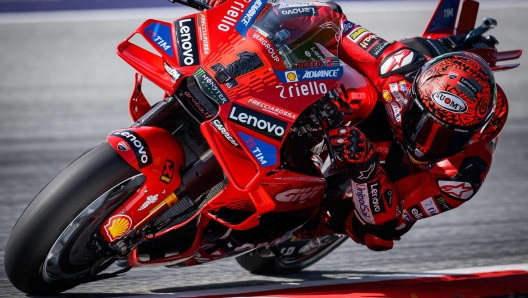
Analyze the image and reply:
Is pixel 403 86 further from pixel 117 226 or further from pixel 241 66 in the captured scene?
pixel 117 226

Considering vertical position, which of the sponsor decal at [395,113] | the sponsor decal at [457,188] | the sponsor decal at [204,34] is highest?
the sponsor decal at [204,34]

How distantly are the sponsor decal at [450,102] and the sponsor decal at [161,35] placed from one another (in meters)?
1.13

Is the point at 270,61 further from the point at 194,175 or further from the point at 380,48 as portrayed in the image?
the point at 380,48

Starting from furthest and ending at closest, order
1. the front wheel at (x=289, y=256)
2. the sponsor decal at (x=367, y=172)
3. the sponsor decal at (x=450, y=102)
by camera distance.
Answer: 1. the front wheel at (x=289, y=256)
2. the sponsor decal at (x=367, y=172)
3. the sponsor decal at (x=450, y=102)

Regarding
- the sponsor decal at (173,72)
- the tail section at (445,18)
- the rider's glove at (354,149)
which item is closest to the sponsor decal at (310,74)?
the rider's glove at (354,149)

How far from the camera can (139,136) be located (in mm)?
2785

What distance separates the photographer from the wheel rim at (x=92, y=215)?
2699 millimetres

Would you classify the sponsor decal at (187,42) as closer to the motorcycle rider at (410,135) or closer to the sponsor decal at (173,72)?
the sponsor decal at (173,72)

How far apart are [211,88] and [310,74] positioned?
0.40 metres

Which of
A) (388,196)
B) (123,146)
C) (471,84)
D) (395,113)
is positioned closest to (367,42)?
(395,113)

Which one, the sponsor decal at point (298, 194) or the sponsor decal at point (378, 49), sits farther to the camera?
the sponsor decal at point (378, 49)

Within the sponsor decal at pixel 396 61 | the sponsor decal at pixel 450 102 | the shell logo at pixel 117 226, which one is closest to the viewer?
the shell logo at pixel 117 226

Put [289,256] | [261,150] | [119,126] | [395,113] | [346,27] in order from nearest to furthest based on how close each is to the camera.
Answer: [261,150], [395,113], [346,27], [289,256], [119,126]

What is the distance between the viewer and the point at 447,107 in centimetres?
289
